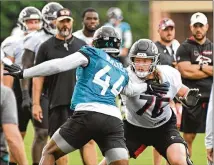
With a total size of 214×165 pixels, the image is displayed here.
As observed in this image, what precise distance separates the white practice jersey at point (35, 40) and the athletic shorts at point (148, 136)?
2.57 metres

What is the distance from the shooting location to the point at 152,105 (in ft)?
31.2

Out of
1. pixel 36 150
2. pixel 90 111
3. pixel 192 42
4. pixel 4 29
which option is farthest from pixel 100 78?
pixel 4 29

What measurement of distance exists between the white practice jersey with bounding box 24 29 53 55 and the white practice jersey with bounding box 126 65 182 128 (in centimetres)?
255

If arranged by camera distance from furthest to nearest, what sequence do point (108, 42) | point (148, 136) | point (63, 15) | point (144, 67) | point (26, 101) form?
point (26, 101) < point (63, 15) < point (148, 136) < point (144, 67) < point (108, 42)

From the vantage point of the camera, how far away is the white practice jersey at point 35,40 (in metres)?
11.9

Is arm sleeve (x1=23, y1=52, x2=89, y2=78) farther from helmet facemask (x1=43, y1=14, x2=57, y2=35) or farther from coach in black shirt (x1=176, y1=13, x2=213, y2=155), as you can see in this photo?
coach in black shirt (x1=176, y1=13, x2=213, y2=155)

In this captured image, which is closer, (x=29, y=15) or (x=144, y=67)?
(x=144, y=67)

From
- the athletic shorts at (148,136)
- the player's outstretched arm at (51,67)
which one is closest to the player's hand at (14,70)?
the player's outstretched arm at (51,67)

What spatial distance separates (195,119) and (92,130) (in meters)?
3.98

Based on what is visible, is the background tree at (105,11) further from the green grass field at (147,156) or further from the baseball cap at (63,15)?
the baseball cap at (63,15)

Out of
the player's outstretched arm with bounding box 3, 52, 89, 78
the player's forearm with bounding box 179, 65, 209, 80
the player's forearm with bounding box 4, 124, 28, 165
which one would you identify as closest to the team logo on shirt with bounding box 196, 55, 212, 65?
the player's forearm with bounding box 179, 65, 209, 80

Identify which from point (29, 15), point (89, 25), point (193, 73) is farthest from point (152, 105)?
point (29, 15)

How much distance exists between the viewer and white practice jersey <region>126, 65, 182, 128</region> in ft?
31.0

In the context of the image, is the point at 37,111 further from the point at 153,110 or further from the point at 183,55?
the point at 183,55
